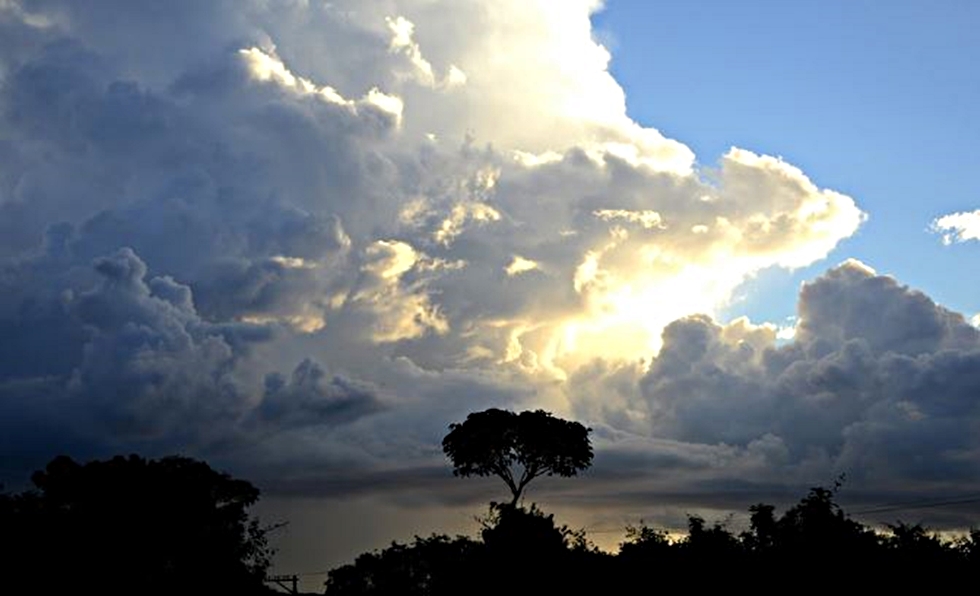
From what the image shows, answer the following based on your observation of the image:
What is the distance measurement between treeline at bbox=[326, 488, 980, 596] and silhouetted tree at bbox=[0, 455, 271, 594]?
31.1m

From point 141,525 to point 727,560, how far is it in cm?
5385

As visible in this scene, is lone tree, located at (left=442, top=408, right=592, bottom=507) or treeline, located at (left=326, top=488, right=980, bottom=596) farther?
lone tree, located at (left=442, top=408, right=592, bottom=507)

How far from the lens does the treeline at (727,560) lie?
160 feet

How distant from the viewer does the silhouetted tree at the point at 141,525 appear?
81688 millimetres

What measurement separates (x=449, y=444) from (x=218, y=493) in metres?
21.4

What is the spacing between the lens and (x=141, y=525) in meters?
89.4

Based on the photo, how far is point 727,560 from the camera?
54.7 m

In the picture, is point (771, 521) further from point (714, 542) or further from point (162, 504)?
point (162, 504)

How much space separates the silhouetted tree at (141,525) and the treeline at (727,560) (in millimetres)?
31074

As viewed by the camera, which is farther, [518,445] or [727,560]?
[518,445]

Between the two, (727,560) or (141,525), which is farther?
(141,525)

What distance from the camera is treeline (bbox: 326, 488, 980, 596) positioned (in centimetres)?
4872

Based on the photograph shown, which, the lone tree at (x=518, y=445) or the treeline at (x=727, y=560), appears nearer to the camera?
the treeline at (x=727, y=560)

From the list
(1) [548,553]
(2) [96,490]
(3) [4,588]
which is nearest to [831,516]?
(1) [548,553]
